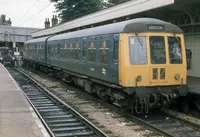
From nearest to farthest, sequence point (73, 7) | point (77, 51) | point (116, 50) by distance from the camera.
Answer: point (116, 50), point (77, 51), point (73, 7)

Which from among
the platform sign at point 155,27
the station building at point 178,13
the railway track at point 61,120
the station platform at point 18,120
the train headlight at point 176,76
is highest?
the station building at point 178,13

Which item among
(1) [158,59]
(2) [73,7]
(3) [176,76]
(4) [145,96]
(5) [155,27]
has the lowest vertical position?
(4) [145,96]

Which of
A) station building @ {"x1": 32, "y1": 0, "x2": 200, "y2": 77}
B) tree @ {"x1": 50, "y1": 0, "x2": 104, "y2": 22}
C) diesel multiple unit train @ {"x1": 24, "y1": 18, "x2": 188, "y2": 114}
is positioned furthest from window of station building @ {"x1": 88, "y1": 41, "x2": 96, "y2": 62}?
tree @ {"x1": 50, "y1": 0, "x2": 104, "y2": 22}

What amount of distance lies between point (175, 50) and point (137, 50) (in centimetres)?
139

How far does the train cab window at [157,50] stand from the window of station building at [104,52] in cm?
169

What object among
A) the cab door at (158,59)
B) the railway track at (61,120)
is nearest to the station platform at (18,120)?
the railway track at (61,120)

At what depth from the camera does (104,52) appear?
13023mm

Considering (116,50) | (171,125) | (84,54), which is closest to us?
(171,125)

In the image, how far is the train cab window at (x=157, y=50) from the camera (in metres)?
11.6

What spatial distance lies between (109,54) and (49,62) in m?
14.0

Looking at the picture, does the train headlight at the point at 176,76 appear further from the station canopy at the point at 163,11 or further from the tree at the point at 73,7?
the tree at the point at 73,7

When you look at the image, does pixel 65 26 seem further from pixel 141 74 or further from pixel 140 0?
pixel 141 74

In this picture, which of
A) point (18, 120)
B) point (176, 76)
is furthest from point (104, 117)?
point (18, 120)

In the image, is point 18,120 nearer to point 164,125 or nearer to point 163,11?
point 164,125
